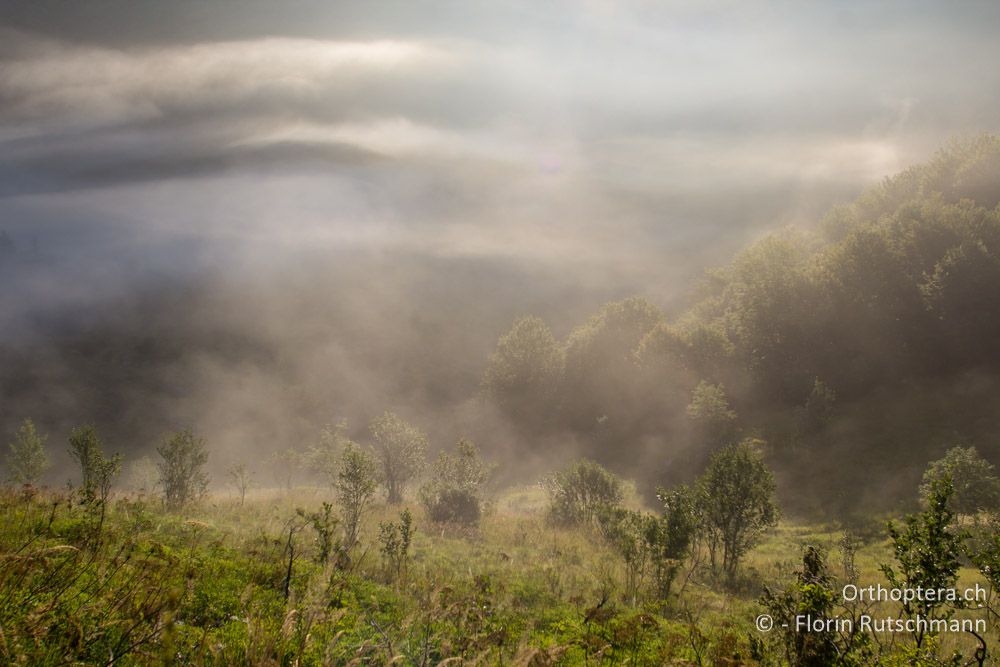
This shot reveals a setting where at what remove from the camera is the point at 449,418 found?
8856 centimetres

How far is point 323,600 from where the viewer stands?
4.79m

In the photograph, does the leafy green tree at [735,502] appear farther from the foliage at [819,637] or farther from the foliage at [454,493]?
the foliage at [819,637]

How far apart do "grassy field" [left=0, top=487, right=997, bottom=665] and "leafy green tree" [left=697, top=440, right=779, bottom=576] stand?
4.90ft

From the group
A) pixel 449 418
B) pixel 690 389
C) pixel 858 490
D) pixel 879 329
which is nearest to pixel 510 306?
pixel 449 418

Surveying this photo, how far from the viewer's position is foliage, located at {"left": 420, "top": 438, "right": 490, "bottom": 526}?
31356 mm

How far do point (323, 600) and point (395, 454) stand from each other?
38.8 meters

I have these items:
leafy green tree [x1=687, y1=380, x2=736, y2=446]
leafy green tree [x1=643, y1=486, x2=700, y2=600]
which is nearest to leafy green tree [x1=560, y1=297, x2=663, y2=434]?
leafy green tree [x1=687, y1=380, x2=736, y2=446]

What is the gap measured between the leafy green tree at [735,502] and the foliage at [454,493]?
14.7 metres

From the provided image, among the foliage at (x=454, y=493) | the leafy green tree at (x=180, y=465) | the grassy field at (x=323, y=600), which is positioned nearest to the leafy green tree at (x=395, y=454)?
the foliage at (x=454, y=493)

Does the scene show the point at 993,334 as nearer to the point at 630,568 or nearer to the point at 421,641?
the point at 630,568

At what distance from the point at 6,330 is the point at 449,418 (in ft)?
470

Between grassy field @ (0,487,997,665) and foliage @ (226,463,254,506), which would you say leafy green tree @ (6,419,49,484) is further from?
grassy field @ (0,487,997,665)

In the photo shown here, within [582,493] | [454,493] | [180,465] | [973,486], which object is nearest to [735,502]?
[582,493]

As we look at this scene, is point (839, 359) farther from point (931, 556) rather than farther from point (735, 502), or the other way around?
point (931, 556)
